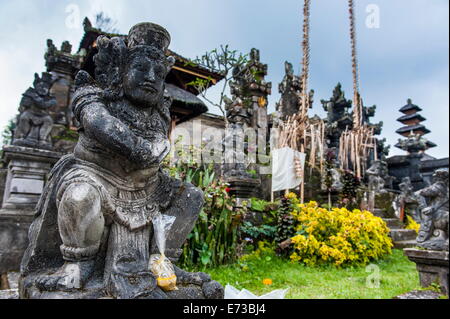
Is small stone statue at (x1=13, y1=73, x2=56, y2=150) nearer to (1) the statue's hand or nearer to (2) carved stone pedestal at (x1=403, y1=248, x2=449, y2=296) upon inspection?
(1) the statue's hand

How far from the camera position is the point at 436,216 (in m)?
3.76

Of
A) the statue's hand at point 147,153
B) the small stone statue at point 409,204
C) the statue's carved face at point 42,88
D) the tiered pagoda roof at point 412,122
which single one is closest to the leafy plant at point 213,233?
the statue's carved face at point 42,88

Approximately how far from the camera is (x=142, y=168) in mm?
1854

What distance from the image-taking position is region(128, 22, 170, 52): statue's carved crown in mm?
1960

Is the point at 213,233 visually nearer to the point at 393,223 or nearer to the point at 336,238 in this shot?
the point at 336,238

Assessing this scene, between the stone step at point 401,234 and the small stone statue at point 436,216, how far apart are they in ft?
14.6

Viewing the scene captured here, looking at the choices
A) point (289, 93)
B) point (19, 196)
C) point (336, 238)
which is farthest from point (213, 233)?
point (289, 93)

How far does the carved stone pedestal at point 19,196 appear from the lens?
3832mm

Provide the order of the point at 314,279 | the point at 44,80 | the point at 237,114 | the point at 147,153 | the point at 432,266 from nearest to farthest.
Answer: the point at 147,153
the point at 432,266
the point at 314,279
the point at 44,80
the point at 237,114

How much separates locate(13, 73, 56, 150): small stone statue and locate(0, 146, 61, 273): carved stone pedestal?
0.84 feet

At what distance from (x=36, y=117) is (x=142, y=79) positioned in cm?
365
